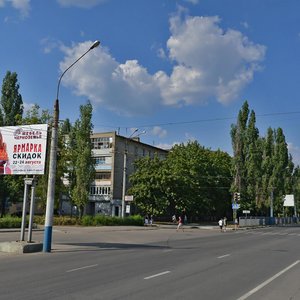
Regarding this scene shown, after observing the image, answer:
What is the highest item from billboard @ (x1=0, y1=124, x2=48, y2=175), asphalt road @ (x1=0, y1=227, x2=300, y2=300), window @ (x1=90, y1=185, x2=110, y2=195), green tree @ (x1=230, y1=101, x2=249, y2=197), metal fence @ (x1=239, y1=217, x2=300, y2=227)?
A: green tree @ (x1=230, y1=101, x2=249, y2=197)

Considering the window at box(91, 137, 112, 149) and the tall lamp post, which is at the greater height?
the window at box(91, 137, 112, 149)

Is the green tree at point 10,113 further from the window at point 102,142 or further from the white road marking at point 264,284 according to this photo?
the white road marking at point 264,284

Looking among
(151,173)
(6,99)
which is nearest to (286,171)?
(151,173)

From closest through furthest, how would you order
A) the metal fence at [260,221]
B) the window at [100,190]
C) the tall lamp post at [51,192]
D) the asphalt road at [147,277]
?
1. the asphalt road at [147,277]
2. the tall lamp post at [51,192]
3. the metal fence at [260,221]
4. the window at [100,190]

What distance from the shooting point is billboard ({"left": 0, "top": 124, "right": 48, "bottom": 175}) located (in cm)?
1964

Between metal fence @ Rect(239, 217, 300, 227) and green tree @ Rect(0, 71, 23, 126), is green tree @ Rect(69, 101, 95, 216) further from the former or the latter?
metal fence @ Rect(239, 217, 300, 227)

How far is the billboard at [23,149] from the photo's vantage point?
64.4ft

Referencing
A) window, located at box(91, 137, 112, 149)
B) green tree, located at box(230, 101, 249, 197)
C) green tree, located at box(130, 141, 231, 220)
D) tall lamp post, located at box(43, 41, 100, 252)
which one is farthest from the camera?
window, located at box(91, 137, 112, 149)

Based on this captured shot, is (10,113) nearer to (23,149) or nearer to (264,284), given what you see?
(23,149)

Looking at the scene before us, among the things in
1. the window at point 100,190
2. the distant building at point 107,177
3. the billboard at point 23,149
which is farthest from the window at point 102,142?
the billboard at point 23,149

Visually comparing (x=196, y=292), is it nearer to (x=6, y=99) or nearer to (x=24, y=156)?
(x=24, y=156)

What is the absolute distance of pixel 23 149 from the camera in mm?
20000

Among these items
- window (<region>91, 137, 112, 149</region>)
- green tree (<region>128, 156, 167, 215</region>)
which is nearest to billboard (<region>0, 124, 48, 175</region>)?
green tree (<region>128, 156, 167, 215</region>)

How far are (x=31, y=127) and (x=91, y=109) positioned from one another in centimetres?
3495
